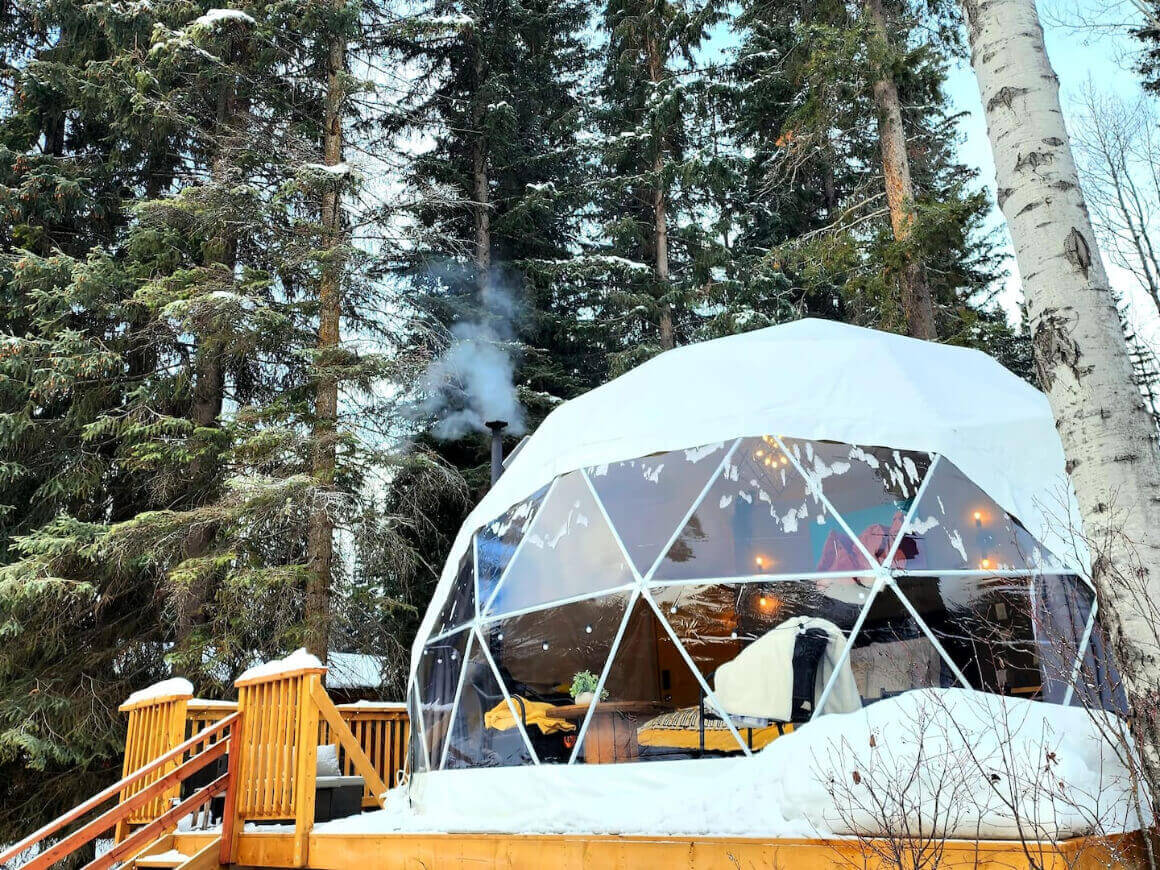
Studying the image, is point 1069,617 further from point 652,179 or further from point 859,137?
point 859,137

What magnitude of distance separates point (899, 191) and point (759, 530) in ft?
25.3

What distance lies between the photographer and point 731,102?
1547 cm

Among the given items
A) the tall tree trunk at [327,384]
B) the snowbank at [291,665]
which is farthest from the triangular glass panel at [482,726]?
the tall tree trunk at [327,384]

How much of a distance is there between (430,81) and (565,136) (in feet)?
9.11

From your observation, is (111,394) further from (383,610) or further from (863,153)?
(863,153)

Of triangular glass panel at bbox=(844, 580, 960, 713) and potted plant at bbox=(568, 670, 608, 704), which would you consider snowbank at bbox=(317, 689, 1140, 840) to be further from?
triangular glass panel at bbox=(844, 580, 960, 713)

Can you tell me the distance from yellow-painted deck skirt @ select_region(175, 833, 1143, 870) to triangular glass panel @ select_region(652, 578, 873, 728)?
874 millimetres

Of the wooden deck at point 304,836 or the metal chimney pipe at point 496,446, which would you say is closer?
the wooden deck at point 304,836

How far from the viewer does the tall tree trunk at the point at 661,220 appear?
47.9ft

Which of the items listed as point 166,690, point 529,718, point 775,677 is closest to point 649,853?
point 775,677

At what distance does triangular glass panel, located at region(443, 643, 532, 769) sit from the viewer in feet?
15.9

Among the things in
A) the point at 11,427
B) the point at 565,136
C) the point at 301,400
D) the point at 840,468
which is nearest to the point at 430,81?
the point at 565,136

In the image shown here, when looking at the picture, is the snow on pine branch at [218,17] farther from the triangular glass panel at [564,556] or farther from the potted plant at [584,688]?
the potted plant at [584,688]

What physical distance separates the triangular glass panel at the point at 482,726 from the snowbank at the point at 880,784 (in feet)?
0.53
